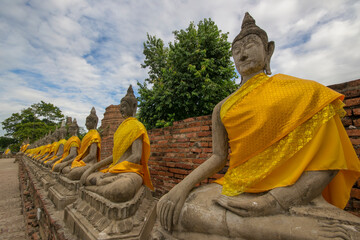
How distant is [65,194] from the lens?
120 inches

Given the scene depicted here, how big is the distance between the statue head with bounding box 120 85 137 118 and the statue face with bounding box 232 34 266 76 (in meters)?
1.86

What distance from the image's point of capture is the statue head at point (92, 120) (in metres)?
4.10

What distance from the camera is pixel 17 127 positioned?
2803cm

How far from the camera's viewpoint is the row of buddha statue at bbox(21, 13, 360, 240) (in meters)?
0.99

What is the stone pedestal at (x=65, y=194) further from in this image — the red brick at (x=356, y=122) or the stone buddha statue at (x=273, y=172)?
the red brick at (x=356, y=122)

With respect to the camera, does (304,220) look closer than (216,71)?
Yes

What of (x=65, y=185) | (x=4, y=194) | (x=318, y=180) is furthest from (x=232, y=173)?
(x=4, y=194)

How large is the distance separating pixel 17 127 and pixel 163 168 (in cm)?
3383

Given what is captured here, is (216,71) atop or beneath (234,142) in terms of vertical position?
atop

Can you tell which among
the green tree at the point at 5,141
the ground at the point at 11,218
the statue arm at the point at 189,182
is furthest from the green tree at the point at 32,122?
the statue arm at the point at 189,182

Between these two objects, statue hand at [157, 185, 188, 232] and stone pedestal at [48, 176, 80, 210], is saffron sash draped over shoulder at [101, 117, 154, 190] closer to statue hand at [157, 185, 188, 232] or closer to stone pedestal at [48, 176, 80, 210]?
stone pedestal at [48, 176, 80, 210]

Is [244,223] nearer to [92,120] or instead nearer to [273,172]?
[273,172]

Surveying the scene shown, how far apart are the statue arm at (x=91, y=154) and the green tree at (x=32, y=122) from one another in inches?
1093

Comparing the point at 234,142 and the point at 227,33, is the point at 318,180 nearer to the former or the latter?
the point at 234,142
